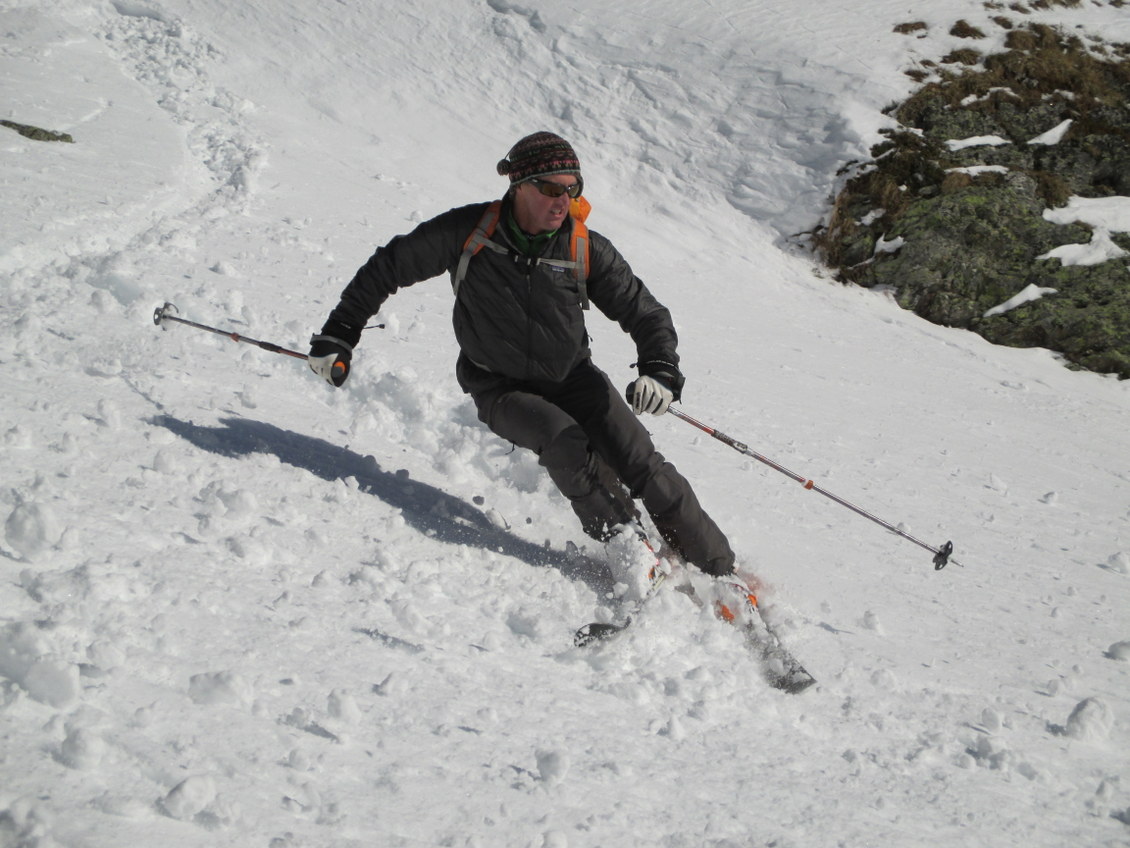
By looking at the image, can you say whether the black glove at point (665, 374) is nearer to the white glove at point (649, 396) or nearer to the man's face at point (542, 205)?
the white glove at point (649, 396)

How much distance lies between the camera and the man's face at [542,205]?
3789 mm

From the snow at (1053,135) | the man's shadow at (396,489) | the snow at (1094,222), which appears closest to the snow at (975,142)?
the snow at (1053,135)

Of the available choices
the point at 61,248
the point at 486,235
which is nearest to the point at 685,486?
the point at 486,235

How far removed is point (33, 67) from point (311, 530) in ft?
30.8

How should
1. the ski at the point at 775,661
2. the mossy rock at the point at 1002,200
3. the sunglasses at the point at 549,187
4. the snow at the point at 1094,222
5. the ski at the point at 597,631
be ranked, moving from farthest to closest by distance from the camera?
1. the snow at the point at 1094,222
2. the mossy rock at the point at 1002,200
3. the sunglasses at the point at 549,187
4. the ski at the point at 775,661
5. the ski at the point at 597,631

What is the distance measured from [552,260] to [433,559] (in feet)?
4.76

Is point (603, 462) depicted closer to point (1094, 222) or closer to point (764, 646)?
point (764, 646)

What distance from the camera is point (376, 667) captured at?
275 cm

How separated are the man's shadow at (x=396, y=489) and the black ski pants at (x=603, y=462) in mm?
265

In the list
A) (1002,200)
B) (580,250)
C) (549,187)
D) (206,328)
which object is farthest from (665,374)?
(1002,200)

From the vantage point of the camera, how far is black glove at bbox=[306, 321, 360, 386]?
13.5ft

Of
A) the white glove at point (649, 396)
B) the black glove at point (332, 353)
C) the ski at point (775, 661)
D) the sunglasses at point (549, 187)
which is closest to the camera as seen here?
the ski at point (775, 661)

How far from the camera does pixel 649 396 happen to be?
4.01 meters

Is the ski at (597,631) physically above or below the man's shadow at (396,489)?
above
